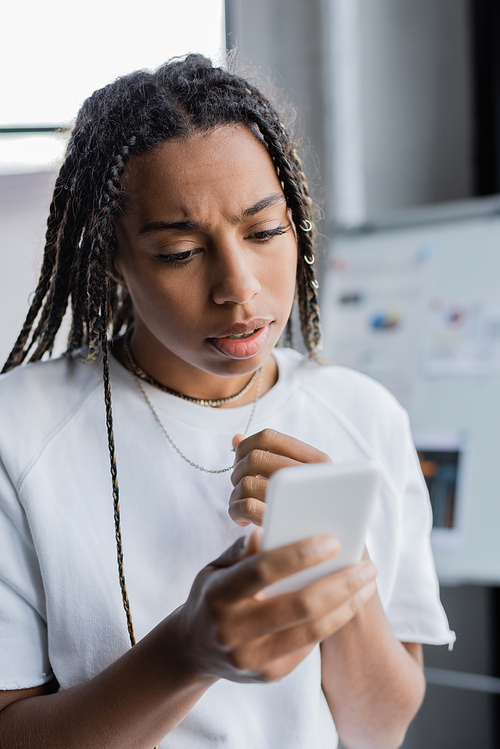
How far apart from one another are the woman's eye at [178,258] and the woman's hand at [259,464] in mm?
209

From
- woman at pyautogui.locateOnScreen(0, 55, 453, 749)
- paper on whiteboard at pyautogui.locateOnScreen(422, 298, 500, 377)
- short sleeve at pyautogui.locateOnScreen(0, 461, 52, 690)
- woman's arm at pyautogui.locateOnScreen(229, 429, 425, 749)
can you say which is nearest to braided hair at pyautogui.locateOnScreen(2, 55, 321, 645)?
woman at pyautogui.locateOnScreen(0, 55, 453, 749)

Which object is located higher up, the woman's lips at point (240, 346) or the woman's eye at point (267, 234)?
the woman's eye at point (267, 234)

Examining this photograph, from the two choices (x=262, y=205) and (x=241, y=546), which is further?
(x=262, y=205)

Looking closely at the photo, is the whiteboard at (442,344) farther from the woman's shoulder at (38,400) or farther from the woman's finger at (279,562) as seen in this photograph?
the woman's finger at (279,562)

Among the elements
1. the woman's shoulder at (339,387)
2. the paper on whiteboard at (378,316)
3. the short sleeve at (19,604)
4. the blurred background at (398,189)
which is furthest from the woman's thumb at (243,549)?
the paper on whiteboard at (378,316)

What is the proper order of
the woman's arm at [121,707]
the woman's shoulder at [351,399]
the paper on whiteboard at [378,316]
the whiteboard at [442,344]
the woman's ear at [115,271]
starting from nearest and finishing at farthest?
1. the woman's arm at [121,707]
2. the woman's ear at [115,271]
3. the woman's shoulder at [351,399]
4. the whiteboard at [442,344]
5. the paper on whiteboard at [378,316]

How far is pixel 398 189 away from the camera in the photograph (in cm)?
185

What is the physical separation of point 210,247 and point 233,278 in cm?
5

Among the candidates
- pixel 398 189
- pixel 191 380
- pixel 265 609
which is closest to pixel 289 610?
pixel 265 609

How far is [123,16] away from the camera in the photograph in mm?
1481

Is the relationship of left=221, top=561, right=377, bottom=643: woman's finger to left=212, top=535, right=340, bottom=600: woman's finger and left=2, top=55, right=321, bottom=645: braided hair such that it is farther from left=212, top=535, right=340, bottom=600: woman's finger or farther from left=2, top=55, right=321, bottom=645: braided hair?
left=2, top=55, right=321, bottom=645: braided hair

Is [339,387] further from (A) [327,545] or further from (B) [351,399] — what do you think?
(A) [327,545]

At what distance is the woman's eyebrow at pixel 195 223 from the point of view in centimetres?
68

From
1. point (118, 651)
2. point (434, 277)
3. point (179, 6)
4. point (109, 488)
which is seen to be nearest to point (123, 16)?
point (179, 6)
